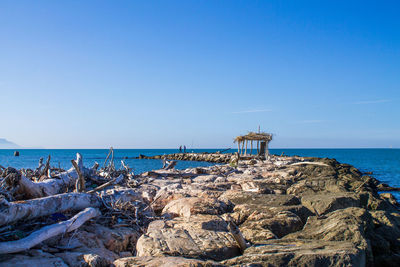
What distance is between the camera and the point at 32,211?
4648 mm

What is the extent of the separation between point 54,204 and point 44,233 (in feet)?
3.44

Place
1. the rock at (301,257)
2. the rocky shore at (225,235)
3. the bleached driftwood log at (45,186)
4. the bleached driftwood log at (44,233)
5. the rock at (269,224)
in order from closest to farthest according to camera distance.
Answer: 1. the rock at (301,257)
2. the rocky shore at (225,235)
3. the bleached driftwood log at (44,233)
4. the rock at (269,224)
5. the bleached driftwood log at (45,186)

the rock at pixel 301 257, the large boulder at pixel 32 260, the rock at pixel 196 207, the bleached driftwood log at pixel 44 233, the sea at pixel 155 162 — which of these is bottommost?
the sea at pixel 155 162

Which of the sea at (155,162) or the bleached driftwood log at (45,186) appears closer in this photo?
the bleached driftwood log at (45,186)

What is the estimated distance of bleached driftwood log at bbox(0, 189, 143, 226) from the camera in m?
4.24

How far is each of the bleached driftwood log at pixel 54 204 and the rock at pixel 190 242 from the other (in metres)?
1.59

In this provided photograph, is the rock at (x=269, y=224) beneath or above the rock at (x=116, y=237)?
above

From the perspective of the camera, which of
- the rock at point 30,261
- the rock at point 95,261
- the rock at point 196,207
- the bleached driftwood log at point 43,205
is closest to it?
the rock at point 30,261

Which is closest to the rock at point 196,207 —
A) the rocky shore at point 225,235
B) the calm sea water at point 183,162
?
the rocky shore at point 225,235

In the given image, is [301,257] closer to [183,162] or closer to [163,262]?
[163,262]

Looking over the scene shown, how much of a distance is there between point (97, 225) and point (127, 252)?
0.81m

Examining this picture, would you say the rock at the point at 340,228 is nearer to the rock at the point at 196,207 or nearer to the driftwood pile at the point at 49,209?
the rock at the point at 196,207

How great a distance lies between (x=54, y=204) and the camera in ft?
16.8

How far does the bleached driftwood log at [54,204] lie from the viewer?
167 inches
